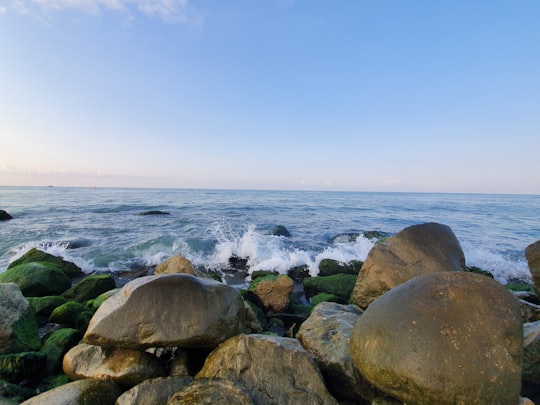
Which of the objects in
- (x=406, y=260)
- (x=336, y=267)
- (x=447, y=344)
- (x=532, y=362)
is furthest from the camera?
(x=336, y=267)

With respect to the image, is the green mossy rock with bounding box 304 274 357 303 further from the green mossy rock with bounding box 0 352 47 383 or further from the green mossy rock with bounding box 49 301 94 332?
the green mossy rock with bounding box 0 352 47 383

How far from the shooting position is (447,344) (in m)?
2.07

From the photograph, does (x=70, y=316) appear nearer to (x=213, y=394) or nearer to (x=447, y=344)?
(x=213, y=394)

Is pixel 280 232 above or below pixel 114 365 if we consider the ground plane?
below

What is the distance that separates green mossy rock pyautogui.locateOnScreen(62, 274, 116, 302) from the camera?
20.1ft

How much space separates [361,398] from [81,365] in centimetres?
291

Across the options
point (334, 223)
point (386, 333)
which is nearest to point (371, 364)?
point (386, 333)

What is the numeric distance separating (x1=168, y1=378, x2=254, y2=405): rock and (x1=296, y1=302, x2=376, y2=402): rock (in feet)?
3.43

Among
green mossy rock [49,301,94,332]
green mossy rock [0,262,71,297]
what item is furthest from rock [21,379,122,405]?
green mossy rock [0,262,71,297]

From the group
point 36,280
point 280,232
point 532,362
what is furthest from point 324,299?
point 280,232

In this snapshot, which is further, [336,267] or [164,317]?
[336,267]

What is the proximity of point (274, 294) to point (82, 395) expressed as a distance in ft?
12.5

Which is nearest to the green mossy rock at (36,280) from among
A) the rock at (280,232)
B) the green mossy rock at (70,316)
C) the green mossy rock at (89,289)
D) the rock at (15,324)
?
the green mossy rock at (89,289)

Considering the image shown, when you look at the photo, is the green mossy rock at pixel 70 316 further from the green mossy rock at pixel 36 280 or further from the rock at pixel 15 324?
the green mossy rock at pixel 36 280
